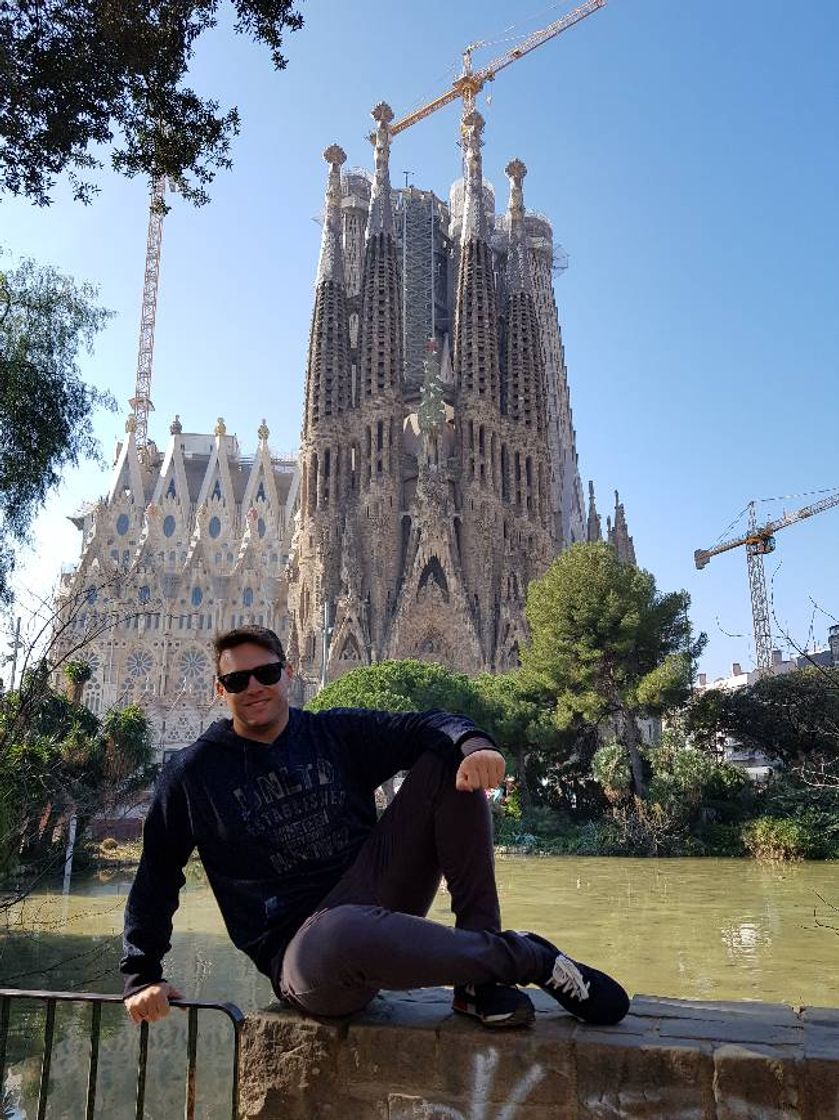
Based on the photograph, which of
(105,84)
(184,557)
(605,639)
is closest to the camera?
(105,84)

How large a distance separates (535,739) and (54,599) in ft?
61.5

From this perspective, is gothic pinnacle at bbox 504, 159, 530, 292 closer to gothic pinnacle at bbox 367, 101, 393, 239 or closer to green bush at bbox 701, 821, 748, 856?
gothic pinnacle at bbox 367, 101, 393, 239

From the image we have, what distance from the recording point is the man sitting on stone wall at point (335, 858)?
204 cm

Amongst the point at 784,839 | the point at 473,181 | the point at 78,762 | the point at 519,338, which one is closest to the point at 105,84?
the point at 78,762

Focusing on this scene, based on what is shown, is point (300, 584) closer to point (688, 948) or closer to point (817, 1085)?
point (688, 948)

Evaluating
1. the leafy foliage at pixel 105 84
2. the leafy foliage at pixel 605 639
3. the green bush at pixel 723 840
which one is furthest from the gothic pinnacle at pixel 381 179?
the leafy foliage at pixel 105 84

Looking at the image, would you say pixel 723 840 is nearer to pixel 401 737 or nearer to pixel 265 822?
pixel 401 737

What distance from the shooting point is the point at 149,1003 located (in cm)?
219

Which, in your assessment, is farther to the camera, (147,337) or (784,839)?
(147,337)

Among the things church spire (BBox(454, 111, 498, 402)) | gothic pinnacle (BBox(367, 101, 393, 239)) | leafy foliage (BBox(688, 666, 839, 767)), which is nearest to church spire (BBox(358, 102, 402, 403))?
gothic pinnacle (BBox(367, 101, 393, 239))

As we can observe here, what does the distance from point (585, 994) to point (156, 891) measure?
115 centimetres

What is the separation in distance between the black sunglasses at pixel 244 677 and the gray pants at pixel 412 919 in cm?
49

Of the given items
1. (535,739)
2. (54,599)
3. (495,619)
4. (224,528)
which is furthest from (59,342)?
(224,528)

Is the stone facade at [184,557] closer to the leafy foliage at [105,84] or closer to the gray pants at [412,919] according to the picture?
the leafy foliage at [105,84]
